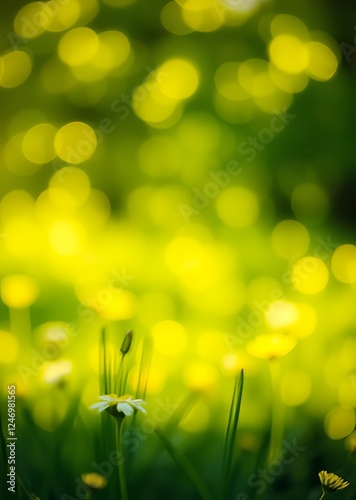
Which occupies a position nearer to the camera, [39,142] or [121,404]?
[121,404]

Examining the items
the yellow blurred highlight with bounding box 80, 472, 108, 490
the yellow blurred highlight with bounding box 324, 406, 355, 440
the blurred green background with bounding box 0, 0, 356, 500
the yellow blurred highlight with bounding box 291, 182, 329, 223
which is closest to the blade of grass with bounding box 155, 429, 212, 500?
the blurred green background with bounding box 0, 0, 356, 500

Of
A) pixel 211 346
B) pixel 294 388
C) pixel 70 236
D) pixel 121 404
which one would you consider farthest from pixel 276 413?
pixel 70 236

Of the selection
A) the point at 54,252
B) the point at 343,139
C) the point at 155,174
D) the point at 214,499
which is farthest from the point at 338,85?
the point at 214,499

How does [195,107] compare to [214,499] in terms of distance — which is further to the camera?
[195,107]

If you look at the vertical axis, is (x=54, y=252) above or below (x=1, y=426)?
above

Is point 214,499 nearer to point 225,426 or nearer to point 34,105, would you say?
point 225,426

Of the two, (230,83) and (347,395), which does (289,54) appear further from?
(347,395)

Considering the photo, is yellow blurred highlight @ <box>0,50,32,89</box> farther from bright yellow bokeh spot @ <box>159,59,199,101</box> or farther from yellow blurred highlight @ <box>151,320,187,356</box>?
yellow blurred highlight @ <box>151,320,187,356</box>
